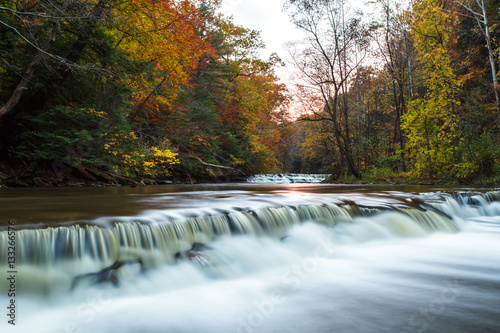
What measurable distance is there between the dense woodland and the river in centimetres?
388

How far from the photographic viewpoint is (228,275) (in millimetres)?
3115

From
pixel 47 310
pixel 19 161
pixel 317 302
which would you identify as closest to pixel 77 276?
pixel 47 310

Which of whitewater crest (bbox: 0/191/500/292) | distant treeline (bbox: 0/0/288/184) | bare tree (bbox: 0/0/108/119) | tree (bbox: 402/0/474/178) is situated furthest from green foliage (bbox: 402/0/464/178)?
bare tree (bbox: 0/0/108/119)

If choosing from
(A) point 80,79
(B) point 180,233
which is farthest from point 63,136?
(B) point 180,233

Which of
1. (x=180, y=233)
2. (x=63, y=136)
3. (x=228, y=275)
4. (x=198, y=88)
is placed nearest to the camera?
(x=228, y=275)

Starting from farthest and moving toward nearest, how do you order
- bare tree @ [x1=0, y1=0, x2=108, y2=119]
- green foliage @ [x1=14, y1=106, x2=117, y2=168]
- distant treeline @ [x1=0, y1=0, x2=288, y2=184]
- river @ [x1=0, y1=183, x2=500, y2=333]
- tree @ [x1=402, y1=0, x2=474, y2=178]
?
tree @ [x1=402, y1=0, x2=474, y2=178] < green foliage @ [x1=14, y1=106, x2=117, y2=168] < distant treeline @ [x1=0, y1=0, x2=288, y2=184] < bare tree @ [x1=0, y1=0, x2=108, y2=119] < river @ [x1=0, y1=183, x2=500, y2=333]

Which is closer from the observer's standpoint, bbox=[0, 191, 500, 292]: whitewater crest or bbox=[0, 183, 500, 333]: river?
bbox=[0, 183, 500, 333]: river

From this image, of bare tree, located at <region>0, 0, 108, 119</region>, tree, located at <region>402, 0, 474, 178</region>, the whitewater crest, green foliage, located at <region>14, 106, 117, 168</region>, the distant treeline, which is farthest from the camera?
tree, located at <region>402, 0, 474, 178</region>

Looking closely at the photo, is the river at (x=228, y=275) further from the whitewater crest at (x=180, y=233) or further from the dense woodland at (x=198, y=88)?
the dense woodland at (x=198, y=88)

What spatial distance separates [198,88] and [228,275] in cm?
1571

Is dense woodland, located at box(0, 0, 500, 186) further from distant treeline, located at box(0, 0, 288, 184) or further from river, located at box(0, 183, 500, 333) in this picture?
river, located at box(0, 183, 500, 333)

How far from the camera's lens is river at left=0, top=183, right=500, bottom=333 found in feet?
6.89

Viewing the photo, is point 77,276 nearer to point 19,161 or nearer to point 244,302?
point 244,302

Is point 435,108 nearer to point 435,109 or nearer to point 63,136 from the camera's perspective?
point 435,109
